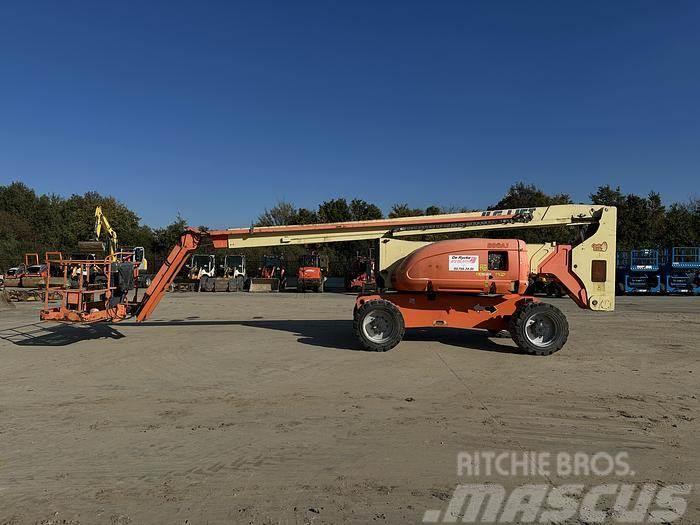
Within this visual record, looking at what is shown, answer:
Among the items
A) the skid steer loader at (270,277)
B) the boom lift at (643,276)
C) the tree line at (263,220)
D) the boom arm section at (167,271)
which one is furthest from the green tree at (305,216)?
the boom arm section at (167,271)

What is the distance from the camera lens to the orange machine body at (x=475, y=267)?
34.1 feet

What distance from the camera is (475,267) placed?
10.4 metres

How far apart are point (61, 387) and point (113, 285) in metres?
5.23

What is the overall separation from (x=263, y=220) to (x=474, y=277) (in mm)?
60936

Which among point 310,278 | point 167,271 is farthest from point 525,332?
point 310,278

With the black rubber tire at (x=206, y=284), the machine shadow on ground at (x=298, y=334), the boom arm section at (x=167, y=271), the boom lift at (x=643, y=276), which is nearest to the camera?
the machine shadow on ground at (x=298, y=334)

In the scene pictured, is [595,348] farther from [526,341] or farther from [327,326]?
[327,326]

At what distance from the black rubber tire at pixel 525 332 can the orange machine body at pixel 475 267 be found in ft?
1.93

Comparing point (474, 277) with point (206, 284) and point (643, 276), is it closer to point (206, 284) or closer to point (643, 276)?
point (643, 276)

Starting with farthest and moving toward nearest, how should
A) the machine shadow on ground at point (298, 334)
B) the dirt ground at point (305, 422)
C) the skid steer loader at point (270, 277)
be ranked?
the skid steer loader at point (270, 277) < the machine shadow on ground at point (298, 334) < the dirt ground at point (305, 422)

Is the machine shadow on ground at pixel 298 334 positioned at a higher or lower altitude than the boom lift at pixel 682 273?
lower

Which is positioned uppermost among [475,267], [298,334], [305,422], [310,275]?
[475,267]

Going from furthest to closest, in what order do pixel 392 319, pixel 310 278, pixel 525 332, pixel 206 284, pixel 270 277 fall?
pixel 270 277 < pixel 206 284 < pixel 310 278 < pixel 392 319 < pixel 525 332

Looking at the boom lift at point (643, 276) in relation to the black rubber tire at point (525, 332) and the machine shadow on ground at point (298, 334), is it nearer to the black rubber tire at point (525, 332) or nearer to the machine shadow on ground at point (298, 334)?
the machine shadow on ground at point (298, 334)
